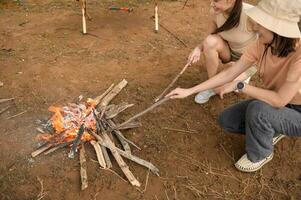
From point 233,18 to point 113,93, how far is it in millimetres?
1648

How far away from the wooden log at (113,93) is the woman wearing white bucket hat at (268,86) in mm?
1114

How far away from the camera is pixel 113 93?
4586 millimetres

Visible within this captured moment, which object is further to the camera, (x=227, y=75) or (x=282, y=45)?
(x=227, y=75)

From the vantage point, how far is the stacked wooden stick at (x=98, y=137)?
12.0 ft

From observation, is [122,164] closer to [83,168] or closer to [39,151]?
[83,168]

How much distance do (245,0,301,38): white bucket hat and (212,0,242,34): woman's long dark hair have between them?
47.6 inches

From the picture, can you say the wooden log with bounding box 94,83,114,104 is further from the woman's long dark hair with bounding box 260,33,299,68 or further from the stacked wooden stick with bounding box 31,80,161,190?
the woman's long dark hair with bounding box 260,33,299,68

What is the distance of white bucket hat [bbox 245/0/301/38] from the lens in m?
2.82

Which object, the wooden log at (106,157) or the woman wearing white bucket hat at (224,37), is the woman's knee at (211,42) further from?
the wooden log at (106,157)

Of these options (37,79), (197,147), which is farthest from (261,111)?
(37,79)

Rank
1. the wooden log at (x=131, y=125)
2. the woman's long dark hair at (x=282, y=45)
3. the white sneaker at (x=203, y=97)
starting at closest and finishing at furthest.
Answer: the woman's long dark hair at (x=282, y=45) → the wooden log at (x=131, y=125) → the white sneaker at (x=203, y=97)

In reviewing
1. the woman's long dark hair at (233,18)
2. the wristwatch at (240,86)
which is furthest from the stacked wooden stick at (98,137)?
the woman's long dark hair at (233,18)

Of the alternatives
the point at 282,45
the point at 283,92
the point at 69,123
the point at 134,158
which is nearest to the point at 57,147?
the point at 69,123

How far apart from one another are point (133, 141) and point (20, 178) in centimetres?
118
